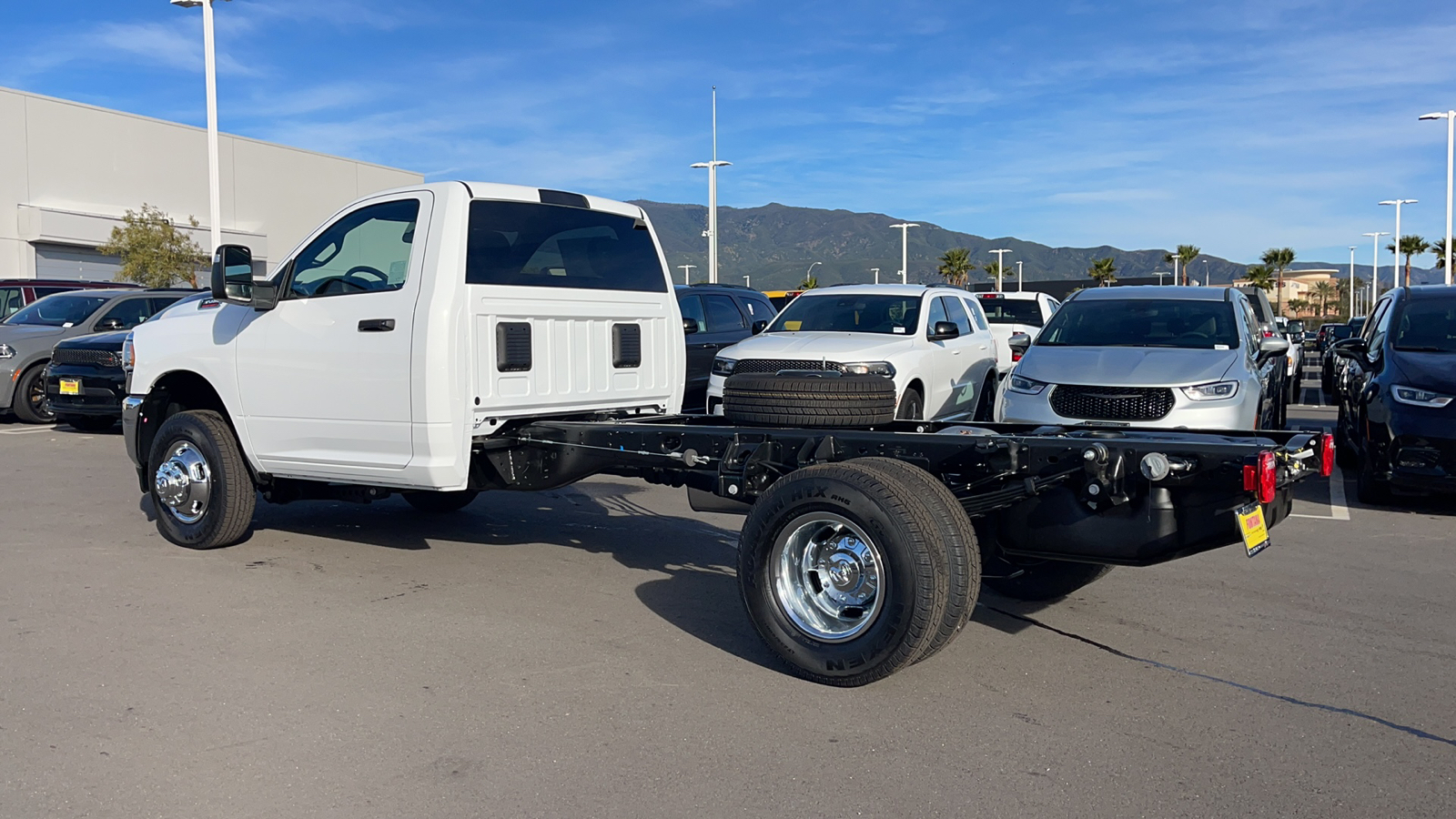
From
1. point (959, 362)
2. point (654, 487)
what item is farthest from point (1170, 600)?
point (959, 362)

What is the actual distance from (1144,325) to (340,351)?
6855mm

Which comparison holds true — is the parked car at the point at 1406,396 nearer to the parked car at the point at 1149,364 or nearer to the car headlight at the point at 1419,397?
the car headlight at the point at 1419,397

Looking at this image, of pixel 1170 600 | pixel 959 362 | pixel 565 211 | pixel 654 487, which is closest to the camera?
pixel 1170 600

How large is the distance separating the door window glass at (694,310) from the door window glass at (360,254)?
743cm

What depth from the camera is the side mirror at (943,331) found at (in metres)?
11.9

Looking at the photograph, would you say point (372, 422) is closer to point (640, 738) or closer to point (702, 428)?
point (702, 428)

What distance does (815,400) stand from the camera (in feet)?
18.4

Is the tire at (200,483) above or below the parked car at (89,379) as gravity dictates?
below

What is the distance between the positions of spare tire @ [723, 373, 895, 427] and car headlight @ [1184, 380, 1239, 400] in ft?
12.8

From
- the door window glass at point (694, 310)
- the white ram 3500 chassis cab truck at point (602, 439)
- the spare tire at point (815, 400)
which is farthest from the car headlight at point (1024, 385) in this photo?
the door window glass at point (694, 310)

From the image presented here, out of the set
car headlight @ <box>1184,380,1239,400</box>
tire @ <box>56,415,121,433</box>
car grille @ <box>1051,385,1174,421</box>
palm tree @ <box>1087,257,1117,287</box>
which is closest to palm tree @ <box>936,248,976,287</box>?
palm tree @ <box>1087,257,1117,287</box>

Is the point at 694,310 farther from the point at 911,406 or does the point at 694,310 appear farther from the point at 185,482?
the point at 185,482

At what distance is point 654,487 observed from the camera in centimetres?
1041

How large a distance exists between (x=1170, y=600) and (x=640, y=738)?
11.0 feet
